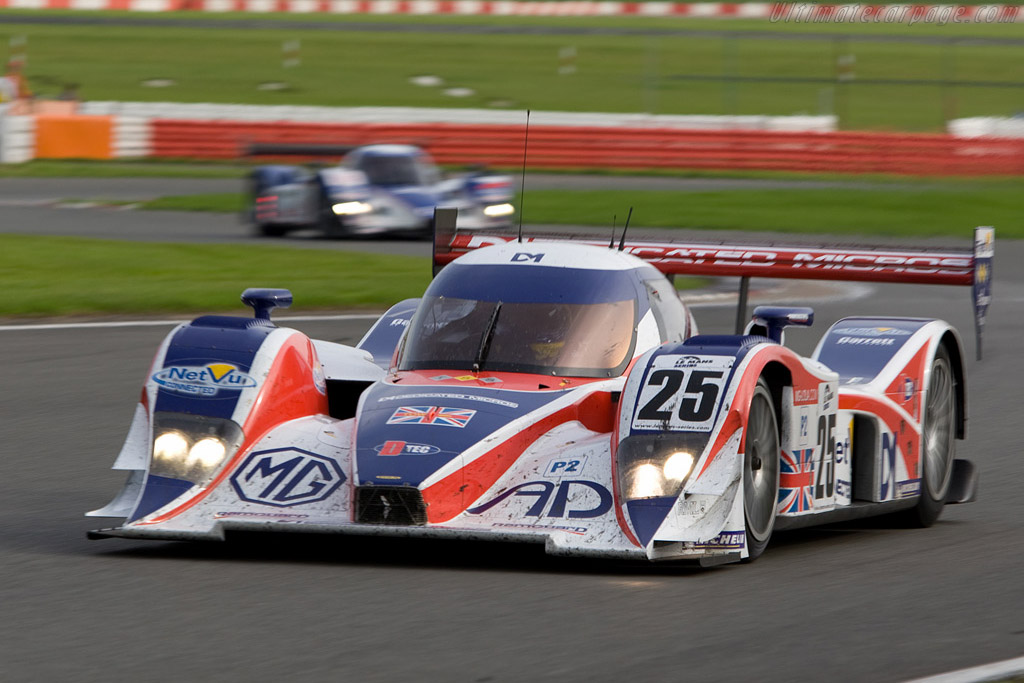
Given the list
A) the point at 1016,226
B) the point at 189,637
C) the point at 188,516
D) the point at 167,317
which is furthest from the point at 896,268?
the point at 1016,226

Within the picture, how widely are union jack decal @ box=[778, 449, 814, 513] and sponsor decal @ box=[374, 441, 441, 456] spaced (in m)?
1.39

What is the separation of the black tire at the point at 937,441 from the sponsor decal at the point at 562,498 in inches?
83.2

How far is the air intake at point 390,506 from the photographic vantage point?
6.20 m

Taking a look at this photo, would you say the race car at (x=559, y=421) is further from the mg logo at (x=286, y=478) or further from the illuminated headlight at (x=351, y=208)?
the illuminated headlight at (x=351, y=208)

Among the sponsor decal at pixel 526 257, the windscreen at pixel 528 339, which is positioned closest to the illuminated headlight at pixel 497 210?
the sponsor decal at pixel 526 257

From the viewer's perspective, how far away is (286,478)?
6.60m

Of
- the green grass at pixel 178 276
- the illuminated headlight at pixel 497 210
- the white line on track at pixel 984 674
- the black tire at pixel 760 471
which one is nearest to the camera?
the white line on track at pixel 984 674

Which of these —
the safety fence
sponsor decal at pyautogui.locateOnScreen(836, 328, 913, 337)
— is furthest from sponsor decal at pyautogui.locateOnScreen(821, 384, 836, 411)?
the safety fence

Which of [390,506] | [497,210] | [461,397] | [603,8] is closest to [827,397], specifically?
[461,397]

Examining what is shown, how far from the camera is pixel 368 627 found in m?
5.36

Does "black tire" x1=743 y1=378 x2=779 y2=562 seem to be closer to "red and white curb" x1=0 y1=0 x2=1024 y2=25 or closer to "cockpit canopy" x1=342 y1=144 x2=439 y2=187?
"cockpit canopy" x1=342 y1=144 x2=439 y2=187

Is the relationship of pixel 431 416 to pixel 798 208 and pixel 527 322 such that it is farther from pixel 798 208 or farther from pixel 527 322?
pixel 798 208

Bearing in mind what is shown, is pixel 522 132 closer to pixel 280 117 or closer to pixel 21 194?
Answer: pixel 280 117

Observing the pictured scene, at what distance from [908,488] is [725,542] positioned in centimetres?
171
